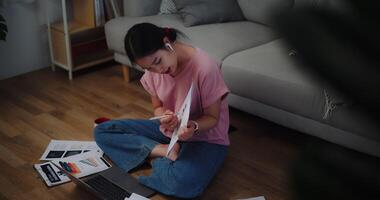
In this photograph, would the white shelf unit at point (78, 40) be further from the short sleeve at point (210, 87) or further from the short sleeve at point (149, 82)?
the short sleeve at point (210, 87)

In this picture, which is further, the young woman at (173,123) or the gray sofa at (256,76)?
the gray sofa at (256,76)

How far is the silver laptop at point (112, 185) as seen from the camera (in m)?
1.84

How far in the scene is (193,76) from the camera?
176 centimetres

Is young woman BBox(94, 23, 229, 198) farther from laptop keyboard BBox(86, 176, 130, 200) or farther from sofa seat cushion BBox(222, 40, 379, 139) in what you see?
sofa seat cushion BBox(222, 40, 379, 139)

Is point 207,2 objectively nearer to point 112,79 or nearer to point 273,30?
point 112,79

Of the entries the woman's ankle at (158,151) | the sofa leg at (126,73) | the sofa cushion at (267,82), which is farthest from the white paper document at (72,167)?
the sofa leg at (126,73)

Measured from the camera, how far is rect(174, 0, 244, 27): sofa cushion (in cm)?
271

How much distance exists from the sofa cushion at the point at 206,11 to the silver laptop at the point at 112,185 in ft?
3.81

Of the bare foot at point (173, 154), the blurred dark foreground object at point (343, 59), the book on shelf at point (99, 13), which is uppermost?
the blurred dark foreground object at point (343, 59)

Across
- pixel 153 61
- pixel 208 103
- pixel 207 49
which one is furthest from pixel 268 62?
pixel 153 61

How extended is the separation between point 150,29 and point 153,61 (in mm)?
121

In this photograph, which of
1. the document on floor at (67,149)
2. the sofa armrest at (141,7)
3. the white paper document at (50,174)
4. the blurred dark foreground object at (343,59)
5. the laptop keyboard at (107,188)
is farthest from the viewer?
the sofa armrest at (141,7)

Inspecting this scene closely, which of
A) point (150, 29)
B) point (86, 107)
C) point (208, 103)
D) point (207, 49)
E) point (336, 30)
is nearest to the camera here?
point (336, 30)

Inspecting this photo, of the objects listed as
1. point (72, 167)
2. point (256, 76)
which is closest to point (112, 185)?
point (72, 167)
